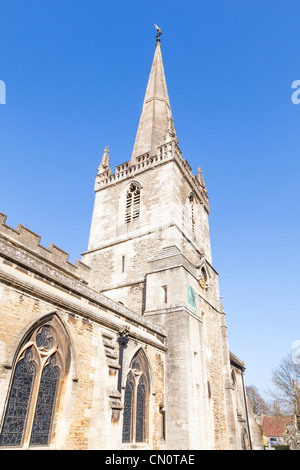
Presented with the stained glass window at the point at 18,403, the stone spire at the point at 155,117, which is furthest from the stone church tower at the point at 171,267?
the stained glass window at the point at 18,403

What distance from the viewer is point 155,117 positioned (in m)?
26.9

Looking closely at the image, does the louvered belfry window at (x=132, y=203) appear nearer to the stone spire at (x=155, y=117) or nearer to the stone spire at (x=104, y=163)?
the stone spire at (x=155, y=117)

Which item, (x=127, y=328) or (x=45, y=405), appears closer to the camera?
(x=45, y=405)

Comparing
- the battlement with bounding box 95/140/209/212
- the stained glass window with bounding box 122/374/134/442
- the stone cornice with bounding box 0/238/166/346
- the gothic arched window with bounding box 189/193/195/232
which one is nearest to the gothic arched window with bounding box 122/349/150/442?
the stained glass window with bounding box 122/374/134/442

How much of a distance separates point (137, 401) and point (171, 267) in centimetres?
Result: 624

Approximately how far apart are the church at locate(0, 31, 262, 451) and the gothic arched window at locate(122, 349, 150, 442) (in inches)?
1.5

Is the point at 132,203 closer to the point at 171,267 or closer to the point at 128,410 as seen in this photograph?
the point at 171,267

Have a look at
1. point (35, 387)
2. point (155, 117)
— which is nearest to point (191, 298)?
point (35, 387)

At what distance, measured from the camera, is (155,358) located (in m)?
12.9

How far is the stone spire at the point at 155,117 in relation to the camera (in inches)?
953

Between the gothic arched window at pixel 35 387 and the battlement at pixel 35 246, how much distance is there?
6190 millimetres

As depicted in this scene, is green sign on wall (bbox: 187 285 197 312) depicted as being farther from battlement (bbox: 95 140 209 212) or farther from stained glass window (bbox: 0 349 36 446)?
battlement (bbox: 95 140 209 212)

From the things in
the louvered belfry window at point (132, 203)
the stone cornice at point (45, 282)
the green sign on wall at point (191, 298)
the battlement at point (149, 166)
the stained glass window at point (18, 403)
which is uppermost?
the battlement at point (149, 166)

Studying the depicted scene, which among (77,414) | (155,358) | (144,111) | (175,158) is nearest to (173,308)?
(155,358)
